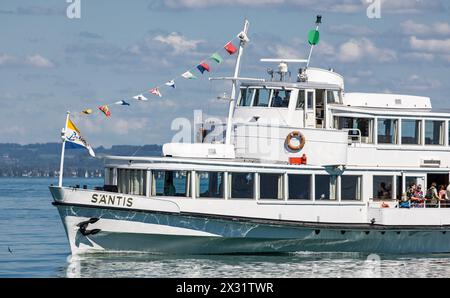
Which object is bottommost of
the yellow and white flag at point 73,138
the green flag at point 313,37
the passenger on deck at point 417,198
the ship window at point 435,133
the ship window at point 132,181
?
the passenger on deck at point 417,198

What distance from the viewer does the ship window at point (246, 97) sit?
35.5 meters

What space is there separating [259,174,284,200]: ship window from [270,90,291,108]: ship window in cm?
268

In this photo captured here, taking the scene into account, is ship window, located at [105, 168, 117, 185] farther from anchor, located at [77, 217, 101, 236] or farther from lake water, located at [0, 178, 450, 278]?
lake water, located at [0, 178, 450, 278]

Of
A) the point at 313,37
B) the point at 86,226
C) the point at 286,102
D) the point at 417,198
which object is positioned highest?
the point at 313,37

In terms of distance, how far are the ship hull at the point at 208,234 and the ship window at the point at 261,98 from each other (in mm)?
4445

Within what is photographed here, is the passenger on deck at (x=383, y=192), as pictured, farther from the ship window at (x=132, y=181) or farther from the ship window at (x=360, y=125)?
the ship window at (x=132, y=181)

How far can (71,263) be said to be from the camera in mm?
32719

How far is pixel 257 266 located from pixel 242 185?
2757 millimetres

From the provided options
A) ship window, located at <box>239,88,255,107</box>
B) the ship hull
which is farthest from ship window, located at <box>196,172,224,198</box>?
ship window, located at <box>239,88,255,107</box>

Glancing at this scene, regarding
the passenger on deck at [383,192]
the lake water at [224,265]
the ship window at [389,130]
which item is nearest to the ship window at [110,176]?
the lake water at [224,265]

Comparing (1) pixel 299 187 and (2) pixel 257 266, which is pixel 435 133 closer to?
(1) pixel 299 187

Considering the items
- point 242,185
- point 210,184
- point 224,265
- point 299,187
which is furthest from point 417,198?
point 224,265

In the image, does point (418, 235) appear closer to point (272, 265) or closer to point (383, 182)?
point (383, 182)

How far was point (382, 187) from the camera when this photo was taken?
3506 centimetres
